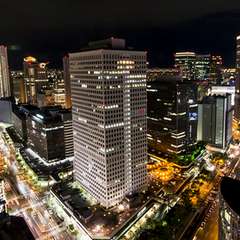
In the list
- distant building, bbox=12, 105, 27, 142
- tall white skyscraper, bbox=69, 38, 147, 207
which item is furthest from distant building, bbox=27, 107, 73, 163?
distant building, bbox=12, 105, 27, 142

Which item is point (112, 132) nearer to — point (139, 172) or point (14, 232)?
point (139, 172)

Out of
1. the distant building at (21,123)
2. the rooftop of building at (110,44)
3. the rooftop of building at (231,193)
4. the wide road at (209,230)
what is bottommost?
the wide road at (209,230)

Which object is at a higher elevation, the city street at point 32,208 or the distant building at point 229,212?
the distant building at point 229,212

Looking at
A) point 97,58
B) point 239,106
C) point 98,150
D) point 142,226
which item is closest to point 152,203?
point 142,226

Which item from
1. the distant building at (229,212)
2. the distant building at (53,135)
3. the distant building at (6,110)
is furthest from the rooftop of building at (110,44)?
the distant building at (6,110)

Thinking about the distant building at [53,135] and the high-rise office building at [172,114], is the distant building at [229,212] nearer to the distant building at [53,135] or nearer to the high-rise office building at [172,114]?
the high-rise office building at [172,114]

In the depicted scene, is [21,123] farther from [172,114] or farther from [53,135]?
[172,114]

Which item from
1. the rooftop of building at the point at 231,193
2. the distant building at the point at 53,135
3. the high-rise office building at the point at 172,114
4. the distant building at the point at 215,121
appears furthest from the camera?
the distant building at the point at 215,121
